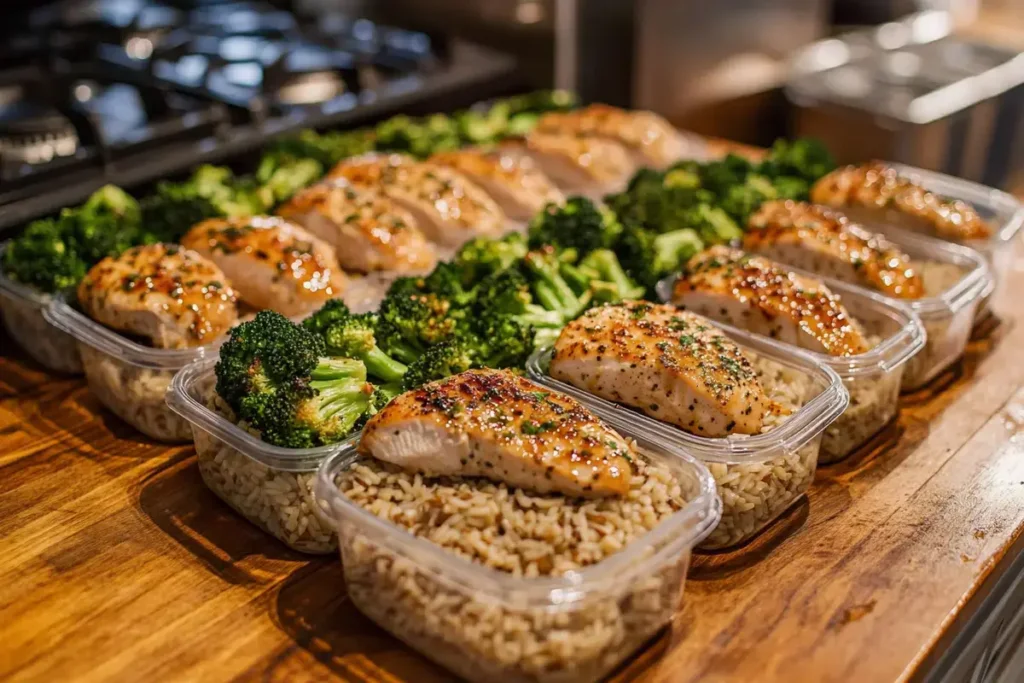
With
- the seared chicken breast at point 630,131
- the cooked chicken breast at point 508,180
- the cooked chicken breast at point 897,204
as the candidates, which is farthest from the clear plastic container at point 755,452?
the seared chicken breast at point 630,131

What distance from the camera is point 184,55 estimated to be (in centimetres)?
506

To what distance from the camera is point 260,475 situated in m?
2.62

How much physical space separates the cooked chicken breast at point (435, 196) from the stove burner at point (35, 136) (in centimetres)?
125

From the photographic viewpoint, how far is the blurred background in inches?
172

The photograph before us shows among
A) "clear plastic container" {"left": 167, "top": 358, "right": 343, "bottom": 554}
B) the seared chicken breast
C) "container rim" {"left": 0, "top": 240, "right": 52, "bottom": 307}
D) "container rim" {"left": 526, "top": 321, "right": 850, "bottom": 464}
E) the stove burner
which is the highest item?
the stove burner

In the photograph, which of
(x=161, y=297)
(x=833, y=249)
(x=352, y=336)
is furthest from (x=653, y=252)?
(x=161, y=297)

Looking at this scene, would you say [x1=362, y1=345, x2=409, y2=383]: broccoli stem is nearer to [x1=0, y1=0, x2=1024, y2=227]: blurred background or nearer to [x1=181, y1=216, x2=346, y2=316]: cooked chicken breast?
[x1=181, y1=216, x2=346, y2=316]: cooked chicken breast

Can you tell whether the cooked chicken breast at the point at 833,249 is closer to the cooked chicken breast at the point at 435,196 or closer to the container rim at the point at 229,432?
the cooked chicken breast at the point at 435,196

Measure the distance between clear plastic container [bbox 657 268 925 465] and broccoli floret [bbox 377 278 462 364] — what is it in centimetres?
90

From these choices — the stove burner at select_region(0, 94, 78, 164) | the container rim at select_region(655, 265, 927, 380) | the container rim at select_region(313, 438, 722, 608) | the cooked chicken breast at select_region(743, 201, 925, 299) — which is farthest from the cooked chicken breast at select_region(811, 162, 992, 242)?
the stove burner at select_region(0, 94, 78, 164)

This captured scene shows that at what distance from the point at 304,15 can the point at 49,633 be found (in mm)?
4498

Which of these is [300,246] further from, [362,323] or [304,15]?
[304,15]

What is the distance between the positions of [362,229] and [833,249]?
5.66ft

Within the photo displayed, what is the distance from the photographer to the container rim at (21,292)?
11.1 ft
